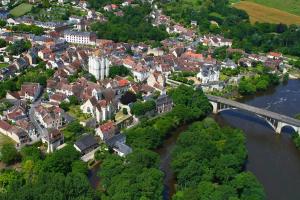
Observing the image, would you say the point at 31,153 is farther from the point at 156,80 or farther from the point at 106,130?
the point at 156,80

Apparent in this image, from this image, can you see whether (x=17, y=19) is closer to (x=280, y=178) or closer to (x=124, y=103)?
(x=124, y=103)

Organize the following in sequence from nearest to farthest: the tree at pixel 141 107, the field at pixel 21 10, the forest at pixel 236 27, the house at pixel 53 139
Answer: the house at pixel 53 139 → the tree at pixel 141 107 → the forest at pixel 236 27 → the field at pixel 21 10

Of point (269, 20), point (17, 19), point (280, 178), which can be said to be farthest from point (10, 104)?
point (269, 20)

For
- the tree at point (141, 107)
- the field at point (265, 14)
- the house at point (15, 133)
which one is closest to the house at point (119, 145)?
the tree at point (141, 107)

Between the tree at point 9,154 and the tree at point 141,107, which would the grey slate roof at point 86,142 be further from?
the tree at point 141,107

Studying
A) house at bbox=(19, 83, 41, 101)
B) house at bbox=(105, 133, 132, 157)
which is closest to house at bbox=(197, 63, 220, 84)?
house at bbox=(105, 133, 132, 157)

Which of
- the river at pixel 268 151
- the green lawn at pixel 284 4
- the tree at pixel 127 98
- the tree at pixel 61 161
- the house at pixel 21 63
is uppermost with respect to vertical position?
the green lawn at pixel 284 4
